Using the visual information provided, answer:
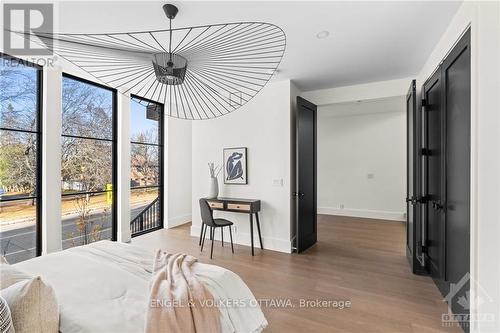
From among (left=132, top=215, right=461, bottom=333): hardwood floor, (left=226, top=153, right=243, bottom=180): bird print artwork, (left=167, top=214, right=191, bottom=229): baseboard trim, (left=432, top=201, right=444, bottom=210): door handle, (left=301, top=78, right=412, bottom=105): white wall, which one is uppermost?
(left=301, top=78, right=412, bottom=105): white wall

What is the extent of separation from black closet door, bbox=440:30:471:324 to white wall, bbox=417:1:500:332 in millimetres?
154

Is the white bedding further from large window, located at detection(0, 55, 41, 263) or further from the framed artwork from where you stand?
the framed artwork

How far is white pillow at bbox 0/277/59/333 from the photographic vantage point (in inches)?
40.8

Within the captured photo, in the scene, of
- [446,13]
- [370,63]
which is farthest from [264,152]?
[446,13]

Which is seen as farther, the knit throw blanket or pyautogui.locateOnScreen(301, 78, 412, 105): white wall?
pyautogui.locateOnScreen(301, 78, 412, 105): white wall

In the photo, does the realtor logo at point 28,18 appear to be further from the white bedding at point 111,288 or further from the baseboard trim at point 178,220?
the baseboard trim at point 178,220

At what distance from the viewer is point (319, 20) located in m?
2.27

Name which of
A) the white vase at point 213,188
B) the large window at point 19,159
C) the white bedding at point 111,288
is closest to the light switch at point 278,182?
the white vase at point 213,188

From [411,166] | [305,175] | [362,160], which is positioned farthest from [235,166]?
[362,160]

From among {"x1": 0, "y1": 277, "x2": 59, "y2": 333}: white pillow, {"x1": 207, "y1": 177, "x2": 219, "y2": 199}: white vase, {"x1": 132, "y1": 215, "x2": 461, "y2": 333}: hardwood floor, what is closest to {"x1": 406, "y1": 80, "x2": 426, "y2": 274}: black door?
{"x1": 132, "y1": 215, "x2": 461, "y2": 333}: hardwood floor

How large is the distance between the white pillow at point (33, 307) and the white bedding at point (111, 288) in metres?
0.08

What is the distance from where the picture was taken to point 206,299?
144 centimetres

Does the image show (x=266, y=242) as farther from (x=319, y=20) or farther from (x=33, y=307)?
(x=33, y=307)
